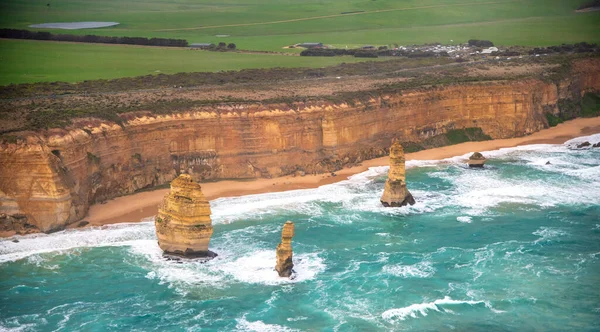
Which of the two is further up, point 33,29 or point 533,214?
point 33,29

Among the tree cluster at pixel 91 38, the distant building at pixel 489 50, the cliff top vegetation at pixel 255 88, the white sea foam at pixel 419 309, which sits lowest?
the white sea foam at pixel 419 309

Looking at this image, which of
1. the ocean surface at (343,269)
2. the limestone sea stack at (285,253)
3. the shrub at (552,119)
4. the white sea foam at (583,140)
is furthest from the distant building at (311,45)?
the limestone sea stack at (285,253)

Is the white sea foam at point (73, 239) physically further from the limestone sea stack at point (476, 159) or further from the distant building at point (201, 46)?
the distant building at point (201, 46)

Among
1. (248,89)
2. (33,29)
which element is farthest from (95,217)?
(33,29)

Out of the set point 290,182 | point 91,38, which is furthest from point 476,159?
point 91,38

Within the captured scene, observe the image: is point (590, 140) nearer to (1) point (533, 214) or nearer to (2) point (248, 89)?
(1) point (533, 214)

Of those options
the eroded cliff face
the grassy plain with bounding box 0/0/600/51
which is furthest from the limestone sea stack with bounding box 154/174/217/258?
the grassy plain with bounding box 0/0/600/51
